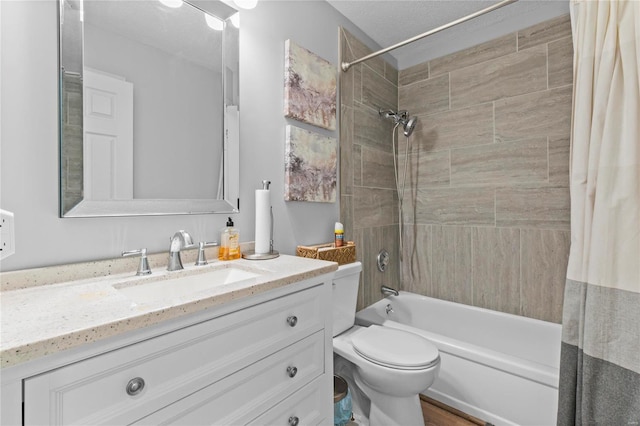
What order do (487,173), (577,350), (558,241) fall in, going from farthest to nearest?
(487,173), (558,241), (577,350)

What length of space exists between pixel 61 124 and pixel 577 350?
2.10m

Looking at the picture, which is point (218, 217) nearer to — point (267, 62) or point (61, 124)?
point (61, 124)

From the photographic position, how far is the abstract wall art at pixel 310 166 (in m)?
1.66

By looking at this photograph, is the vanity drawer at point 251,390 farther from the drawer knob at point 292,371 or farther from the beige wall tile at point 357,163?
the beige wall tile at point 357,163

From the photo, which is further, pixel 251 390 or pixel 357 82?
pixel 357 82

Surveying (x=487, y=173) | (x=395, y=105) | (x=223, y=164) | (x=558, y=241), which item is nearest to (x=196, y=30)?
(x=223, y=164)

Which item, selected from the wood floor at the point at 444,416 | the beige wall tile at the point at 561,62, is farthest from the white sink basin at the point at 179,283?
the beige wall tile at the point at 561,62

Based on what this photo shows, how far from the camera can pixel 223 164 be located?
4.55ft

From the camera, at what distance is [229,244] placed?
1.33 m

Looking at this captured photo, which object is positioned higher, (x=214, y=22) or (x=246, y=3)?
(x=246, y=3)

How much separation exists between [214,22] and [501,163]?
1.96 m

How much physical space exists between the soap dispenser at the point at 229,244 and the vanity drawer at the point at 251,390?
49 cm

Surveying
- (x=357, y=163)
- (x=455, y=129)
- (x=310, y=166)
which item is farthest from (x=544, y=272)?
(x=310, y=166)

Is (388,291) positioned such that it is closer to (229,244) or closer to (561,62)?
(229,244)
